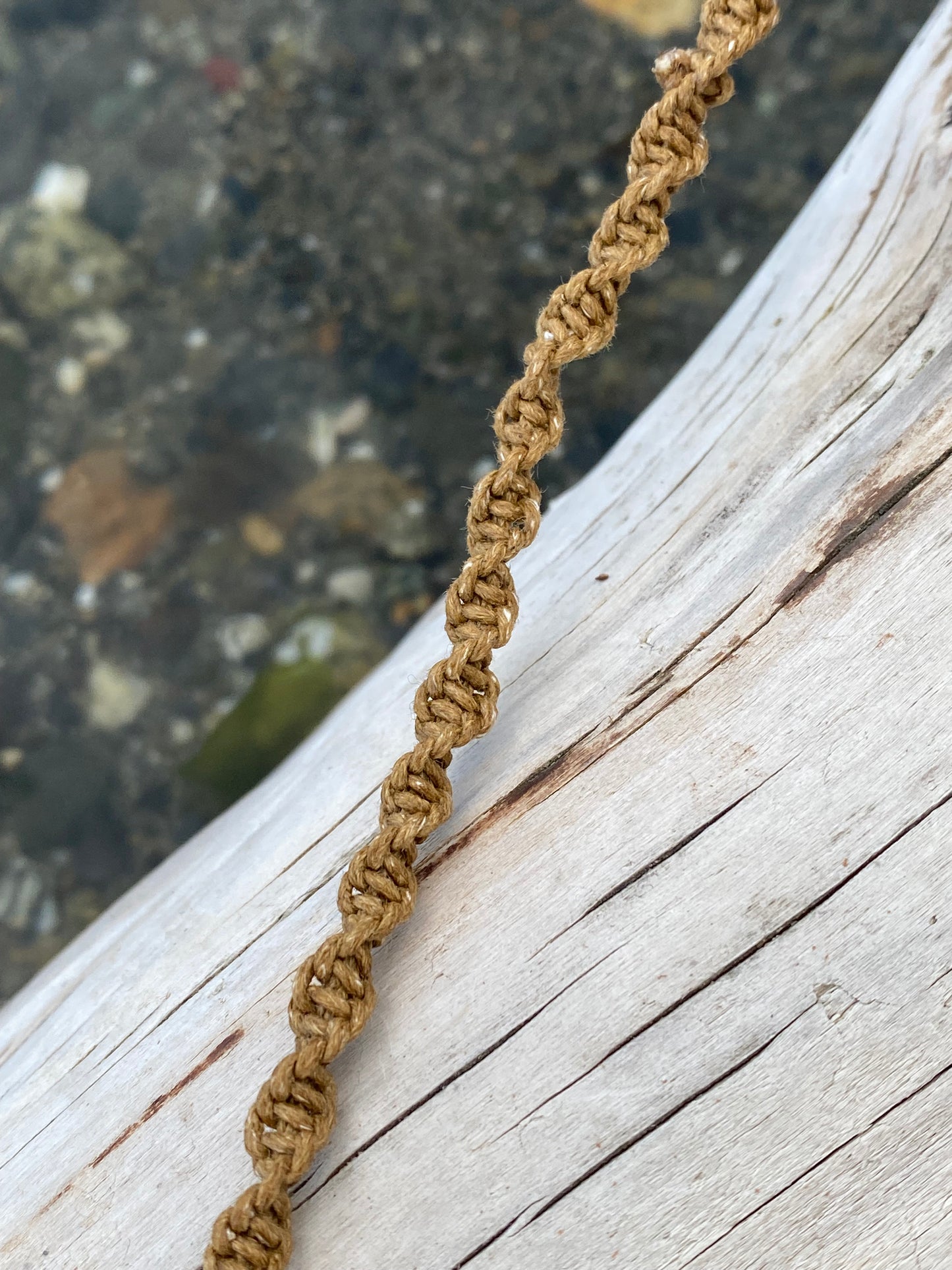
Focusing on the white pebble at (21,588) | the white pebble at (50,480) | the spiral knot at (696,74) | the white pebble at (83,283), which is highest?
the white pebble at (83,283)

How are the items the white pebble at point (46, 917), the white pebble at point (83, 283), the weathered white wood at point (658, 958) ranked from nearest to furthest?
the weathered white wood at point (658, 958) < the white pebble at point (46, 917) < the white pebble at point (83, 283)

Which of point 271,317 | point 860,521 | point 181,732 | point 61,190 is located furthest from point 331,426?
point 860,521

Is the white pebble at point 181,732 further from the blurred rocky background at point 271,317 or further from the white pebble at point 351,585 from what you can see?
the white pebble at point 351,585

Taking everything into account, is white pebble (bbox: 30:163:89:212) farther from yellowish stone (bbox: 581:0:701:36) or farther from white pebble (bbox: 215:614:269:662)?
yellowish stone (bbox: 581:0:701:36)

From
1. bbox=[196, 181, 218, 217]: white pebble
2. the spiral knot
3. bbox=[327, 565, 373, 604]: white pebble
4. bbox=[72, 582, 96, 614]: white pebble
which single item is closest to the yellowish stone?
bbox=[196, 181, 218, 217]: white pebble

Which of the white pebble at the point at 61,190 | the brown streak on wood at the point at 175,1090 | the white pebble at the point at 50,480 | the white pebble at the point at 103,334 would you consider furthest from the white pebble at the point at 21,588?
the brown streak on wood at the point at 175,1090

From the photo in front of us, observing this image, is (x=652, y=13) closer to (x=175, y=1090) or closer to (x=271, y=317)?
(x=271, y=317)
